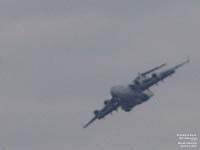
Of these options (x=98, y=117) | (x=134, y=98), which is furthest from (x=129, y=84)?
(x=98, y=117)

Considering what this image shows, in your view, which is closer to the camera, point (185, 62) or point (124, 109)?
point (185, 62)

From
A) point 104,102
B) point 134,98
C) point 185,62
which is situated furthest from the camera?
point 104,102

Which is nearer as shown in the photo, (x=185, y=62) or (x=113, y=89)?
(x=185, y=62)

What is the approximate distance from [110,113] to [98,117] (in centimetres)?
441

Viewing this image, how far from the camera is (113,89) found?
561ft

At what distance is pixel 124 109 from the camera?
A: 569ft

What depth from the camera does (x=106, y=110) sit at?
184250mm

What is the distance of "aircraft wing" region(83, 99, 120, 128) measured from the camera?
7028 inches

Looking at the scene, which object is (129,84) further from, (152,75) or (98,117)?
(98,117)

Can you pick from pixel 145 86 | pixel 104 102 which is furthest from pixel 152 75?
pixel 104 102

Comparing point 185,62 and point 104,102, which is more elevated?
point 104,102

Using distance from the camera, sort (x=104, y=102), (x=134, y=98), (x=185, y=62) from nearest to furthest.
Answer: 1. (x=185, y=62)
2. (x=134, y=98)
3. (x=104, y=102)

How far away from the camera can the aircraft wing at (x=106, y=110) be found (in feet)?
586

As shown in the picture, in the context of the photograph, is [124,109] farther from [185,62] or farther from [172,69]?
[185,62]
